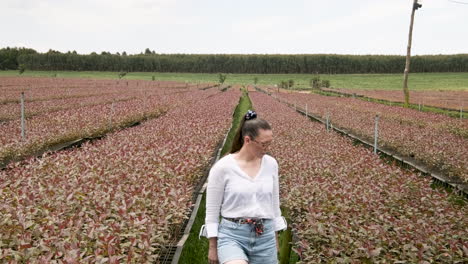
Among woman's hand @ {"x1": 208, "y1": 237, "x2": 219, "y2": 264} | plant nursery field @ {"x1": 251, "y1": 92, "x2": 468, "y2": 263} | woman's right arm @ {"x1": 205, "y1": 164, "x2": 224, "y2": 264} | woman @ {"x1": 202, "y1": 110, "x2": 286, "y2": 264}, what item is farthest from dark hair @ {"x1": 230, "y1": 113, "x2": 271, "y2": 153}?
plant nursery field @ {"x1": 251, "y1": 92, "x2": 468, "y2": 263}

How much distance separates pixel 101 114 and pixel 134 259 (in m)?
14.2

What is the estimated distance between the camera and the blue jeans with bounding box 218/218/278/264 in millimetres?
3342

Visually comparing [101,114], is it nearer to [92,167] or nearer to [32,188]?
[92,167]

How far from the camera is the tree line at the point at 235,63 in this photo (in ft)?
367

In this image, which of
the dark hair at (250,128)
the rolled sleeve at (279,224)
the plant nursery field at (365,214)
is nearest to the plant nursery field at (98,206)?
the rolled sleeve at (279,224)

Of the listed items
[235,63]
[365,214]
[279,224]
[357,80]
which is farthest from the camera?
[235,63]

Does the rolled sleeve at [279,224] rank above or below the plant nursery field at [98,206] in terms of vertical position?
above

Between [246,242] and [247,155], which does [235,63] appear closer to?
[247,155]

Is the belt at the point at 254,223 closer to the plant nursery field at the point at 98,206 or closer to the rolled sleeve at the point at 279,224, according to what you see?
the rolled sleeve at the point at 279,224

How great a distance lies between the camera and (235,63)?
121m

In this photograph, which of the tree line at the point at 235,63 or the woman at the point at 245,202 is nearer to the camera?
the woman at the point at 245,202

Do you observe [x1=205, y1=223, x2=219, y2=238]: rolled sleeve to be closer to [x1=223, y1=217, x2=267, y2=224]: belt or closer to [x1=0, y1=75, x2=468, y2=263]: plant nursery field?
[x1=223, y1=217, x2=267, y2=224]: belt

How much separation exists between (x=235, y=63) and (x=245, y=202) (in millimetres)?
118733

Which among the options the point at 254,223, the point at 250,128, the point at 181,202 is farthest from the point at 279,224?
the point at 181,202
